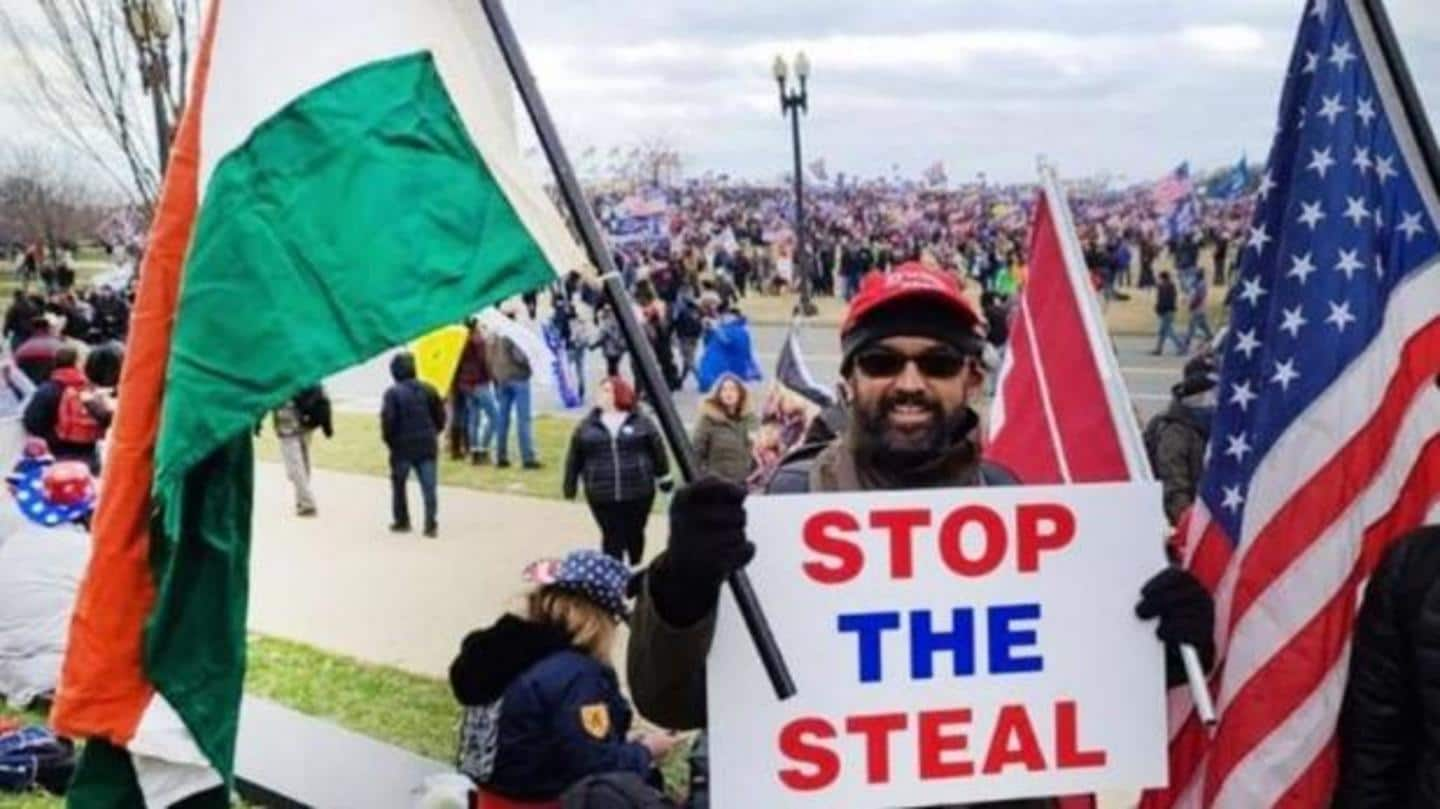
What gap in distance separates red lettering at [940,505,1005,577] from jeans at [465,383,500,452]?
51.3 ft

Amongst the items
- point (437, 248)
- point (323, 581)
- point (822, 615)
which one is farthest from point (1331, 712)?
point (323, 581)

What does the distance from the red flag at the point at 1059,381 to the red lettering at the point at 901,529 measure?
80 centimetres

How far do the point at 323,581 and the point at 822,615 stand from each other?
9.77 m

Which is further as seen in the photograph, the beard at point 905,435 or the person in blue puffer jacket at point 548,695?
the person in blue puffer jacket at point 548,695

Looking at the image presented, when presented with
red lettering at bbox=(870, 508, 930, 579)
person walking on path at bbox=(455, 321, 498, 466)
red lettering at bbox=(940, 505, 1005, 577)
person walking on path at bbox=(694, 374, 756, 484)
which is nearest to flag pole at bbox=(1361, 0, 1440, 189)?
red lettering at bbox=(940, 505, 1005, 577)

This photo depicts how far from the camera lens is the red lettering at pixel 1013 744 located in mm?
3012

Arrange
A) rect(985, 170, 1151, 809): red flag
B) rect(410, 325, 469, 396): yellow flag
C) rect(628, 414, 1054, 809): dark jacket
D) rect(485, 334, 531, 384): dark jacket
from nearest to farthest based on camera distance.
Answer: rect(628, 414, 1054, 809): dark jacket → rect(985, 170, 1151, 809): red flag → rect(410, 325, 469, 396): yellow flag → rect(485, 334, 531, 384): dark jacket

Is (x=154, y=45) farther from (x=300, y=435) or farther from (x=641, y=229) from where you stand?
(x=641, y=229)

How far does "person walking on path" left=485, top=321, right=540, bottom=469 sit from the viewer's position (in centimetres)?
1778

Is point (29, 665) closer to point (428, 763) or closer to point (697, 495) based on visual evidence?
point (428, 763)

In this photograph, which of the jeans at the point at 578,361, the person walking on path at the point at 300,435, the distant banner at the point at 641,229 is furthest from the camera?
the distant banner at the point at 641,229

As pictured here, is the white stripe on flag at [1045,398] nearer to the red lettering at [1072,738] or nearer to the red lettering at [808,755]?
the red lettering at [1072,738]

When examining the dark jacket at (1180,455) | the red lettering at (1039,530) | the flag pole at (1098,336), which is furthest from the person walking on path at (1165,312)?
the red lettering at (1039,530)

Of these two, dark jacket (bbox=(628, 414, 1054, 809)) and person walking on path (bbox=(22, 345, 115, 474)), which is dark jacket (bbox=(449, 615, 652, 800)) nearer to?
dark jacket (bbox=(628, 414, 1054, 809))
